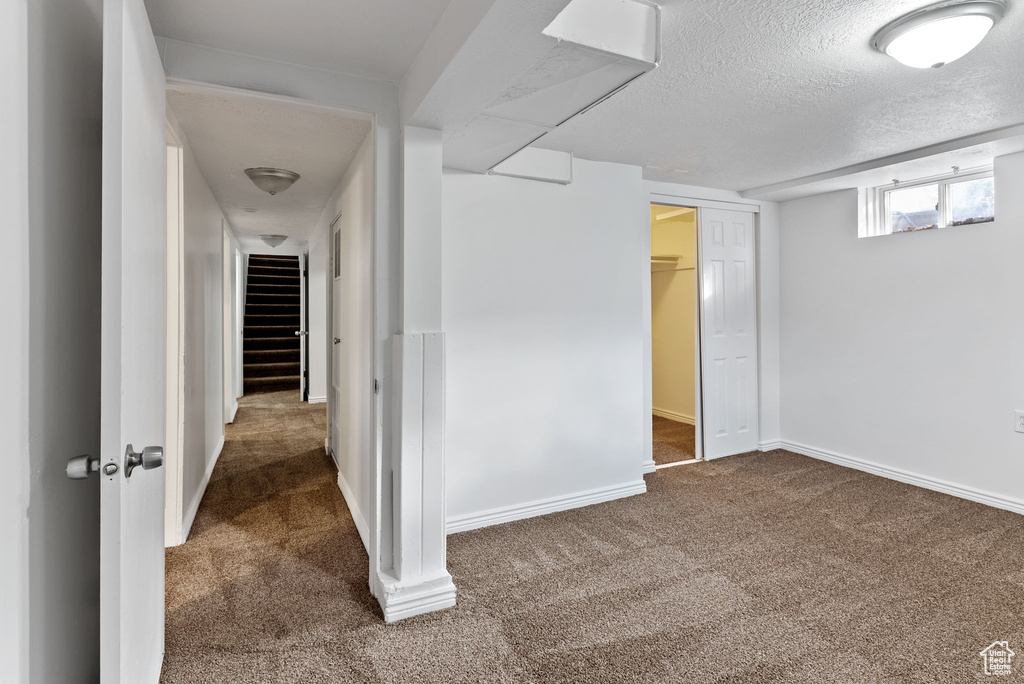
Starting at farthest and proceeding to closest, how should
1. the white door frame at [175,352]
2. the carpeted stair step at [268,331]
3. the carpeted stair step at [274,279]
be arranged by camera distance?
the carpeted stair step at [274,279] < the carpeted stair step at [268,331] < the white door frame at [175,352]

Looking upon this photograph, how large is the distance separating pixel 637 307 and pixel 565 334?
570 mm

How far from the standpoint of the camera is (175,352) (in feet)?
8.79

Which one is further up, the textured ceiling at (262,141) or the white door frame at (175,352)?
the textured ceiling at (262,141)

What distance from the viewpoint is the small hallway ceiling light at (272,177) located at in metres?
3.31

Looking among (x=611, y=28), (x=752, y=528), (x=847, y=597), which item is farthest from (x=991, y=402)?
(x=611, y=28)

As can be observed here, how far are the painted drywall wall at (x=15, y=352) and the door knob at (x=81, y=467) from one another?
0.07 m

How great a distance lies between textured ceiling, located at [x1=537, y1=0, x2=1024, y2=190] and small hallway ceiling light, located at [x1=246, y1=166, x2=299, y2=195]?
164 centimetres

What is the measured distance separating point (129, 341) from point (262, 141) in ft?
6.52

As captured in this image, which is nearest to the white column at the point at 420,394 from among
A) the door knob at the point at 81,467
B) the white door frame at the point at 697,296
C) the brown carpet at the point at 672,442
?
the door knob at the point at 81,467

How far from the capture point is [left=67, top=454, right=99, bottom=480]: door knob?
3.55 feet

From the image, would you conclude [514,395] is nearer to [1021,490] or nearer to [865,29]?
[865,29]

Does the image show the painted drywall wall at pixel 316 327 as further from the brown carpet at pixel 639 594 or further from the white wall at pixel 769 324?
the white wall at pixel 769 324

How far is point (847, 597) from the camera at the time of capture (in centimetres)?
220

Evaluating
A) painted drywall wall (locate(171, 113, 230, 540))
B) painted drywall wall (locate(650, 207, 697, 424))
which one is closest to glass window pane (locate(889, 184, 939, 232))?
painted drywall wall (locate(650, 207, 697, 424))
